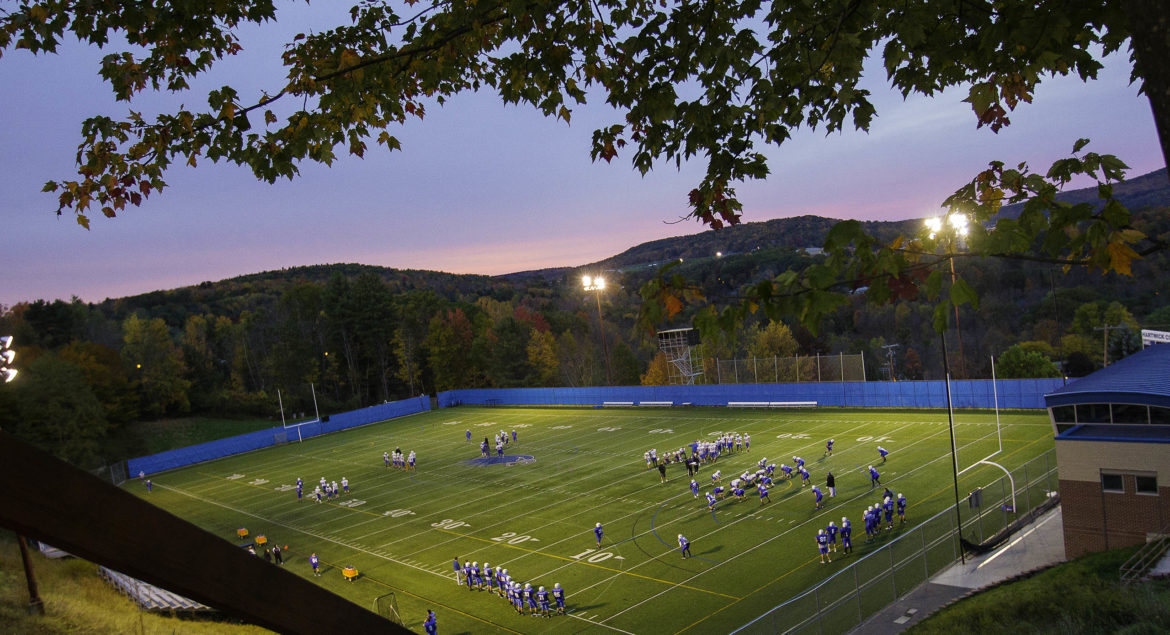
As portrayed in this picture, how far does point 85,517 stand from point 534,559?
2400cm

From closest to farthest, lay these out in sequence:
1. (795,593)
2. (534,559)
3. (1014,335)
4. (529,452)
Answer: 1. (795,593)
2. (534,559)
3. (529,452)
4. (1014,335)

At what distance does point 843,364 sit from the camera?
47.2 m

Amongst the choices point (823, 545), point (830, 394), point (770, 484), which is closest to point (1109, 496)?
point (823, 545)

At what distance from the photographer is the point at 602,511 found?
2895 cm

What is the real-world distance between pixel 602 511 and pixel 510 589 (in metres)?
8.73

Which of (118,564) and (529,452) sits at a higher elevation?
(118,564)

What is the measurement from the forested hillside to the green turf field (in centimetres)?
1698

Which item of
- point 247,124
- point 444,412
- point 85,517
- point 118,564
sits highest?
point 247,124

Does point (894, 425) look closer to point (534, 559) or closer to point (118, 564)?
point (534, 559)

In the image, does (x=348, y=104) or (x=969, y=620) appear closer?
(x=348, y=104)

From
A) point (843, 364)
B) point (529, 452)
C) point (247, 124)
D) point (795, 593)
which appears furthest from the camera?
point (843, 364)

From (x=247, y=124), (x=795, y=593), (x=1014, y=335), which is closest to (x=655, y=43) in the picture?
(x=247, y=124)

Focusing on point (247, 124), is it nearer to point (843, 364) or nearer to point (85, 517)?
point (85, 517)

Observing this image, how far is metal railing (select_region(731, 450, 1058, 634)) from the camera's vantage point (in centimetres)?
1659
